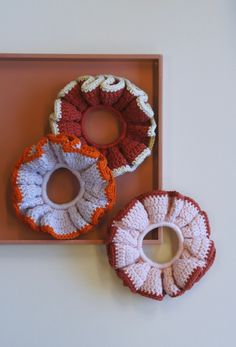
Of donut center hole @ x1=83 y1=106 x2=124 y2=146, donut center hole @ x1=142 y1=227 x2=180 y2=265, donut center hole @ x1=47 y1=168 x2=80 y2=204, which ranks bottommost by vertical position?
donut center hole @ x1=142 y1=227 x2=180 y2=265

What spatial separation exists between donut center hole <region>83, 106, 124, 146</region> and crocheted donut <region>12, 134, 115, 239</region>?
56 mm

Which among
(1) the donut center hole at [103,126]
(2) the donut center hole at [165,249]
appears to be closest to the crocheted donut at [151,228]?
(2) the donut center hole at [165,249]

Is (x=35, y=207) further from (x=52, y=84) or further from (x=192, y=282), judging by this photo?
(x=192, y=282)

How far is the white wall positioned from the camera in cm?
98

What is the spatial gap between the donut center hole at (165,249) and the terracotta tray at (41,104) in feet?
0.11

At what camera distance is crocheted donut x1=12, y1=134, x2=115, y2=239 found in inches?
35.5

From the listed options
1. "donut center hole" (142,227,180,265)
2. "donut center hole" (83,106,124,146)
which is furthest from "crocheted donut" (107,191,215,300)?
"donut center hole" (83,106,124,146)

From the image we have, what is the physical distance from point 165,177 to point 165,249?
0.56ft

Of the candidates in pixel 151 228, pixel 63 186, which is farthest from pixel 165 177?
pixel 63 186

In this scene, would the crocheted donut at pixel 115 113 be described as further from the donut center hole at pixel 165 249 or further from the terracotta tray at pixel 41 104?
the donut center hole at pixel 165 249

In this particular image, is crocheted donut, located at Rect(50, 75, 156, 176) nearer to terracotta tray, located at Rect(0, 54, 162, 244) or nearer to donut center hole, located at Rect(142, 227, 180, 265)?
terracotta tray, located at Rect(0, 54, 162, 244)

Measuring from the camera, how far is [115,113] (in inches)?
38.1

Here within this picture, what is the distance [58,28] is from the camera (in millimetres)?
984

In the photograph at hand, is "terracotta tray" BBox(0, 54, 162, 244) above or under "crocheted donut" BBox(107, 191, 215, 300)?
above
